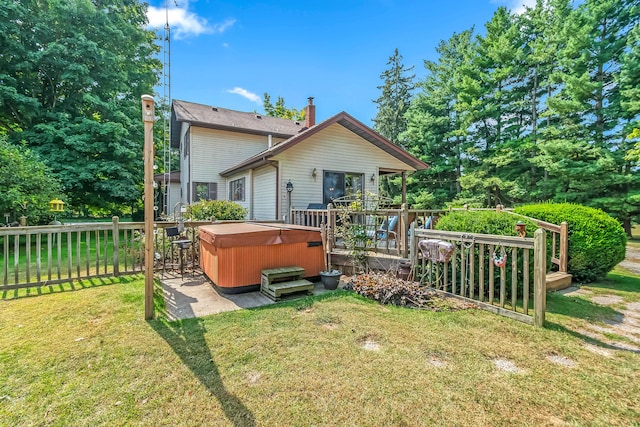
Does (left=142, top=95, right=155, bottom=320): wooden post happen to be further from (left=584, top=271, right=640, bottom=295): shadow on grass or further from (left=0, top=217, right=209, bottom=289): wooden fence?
(left=584, top=271, right=640, bottom=295): shadow on grass

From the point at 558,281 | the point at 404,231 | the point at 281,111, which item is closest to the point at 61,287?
the point at 404,231

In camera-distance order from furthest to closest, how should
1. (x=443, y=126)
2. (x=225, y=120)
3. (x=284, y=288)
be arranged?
(x=443, y=126) → (x=225, y=120) → (x=284, y=288)

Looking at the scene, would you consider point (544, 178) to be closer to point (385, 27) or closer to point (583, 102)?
point (583, 102)

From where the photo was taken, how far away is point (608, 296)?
198 inches

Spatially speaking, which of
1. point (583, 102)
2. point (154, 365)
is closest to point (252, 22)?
point (154, 365)

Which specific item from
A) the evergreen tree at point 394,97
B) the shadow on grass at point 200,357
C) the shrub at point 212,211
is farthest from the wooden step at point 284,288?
the evergreen tree at point 394,97

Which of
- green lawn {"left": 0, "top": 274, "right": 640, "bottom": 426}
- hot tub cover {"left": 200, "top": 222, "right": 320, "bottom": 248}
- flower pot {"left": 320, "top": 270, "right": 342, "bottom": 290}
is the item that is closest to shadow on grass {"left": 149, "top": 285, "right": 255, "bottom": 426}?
green lawn {"left": 0, "top": 274, "right": 640, "bottom": 426}

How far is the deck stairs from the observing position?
4.62 metres

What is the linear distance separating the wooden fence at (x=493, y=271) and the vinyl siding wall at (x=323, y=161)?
18.6ft

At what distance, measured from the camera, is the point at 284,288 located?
15.1 ft

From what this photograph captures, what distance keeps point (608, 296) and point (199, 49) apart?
19.8 meters

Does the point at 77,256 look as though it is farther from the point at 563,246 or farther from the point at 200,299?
the point at 563,246

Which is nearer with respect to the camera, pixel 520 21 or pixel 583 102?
pixel 583 102

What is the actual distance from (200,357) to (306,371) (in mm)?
1072
